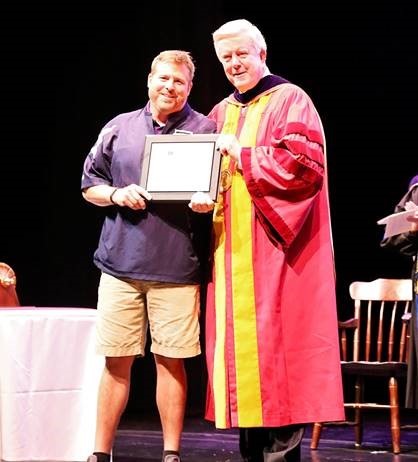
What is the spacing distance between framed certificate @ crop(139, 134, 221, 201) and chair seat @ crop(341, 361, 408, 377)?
84.4 inches

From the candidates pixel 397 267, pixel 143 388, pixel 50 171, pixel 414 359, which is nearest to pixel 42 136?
pixel 50 171

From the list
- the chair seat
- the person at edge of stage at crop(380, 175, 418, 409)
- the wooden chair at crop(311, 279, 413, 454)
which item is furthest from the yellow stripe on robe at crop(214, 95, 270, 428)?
the chair seat

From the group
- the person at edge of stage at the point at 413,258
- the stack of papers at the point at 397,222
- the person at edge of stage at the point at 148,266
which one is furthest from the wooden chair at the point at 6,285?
the person at edge of stage at the point at 413,258

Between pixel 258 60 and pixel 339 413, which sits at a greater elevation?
pixel 258 60

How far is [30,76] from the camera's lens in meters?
6.14

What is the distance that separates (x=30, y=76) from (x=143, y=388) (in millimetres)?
2117

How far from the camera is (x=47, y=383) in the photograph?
3576 mm

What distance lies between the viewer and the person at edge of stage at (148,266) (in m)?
3.16

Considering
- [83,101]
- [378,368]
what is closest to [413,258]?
[378,368]

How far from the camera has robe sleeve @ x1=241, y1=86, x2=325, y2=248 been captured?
9.61ft

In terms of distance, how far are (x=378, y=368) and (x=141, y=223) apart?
213 centimetres

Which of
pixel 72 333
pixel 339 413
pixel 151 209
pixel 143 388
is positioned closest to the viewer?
pixel 339 413

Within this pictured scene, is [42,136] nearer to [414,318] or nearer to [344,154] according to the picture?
[344,154]

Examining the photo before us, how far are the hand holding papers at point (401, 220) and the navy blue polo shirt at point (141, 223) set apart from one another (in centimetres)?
124
